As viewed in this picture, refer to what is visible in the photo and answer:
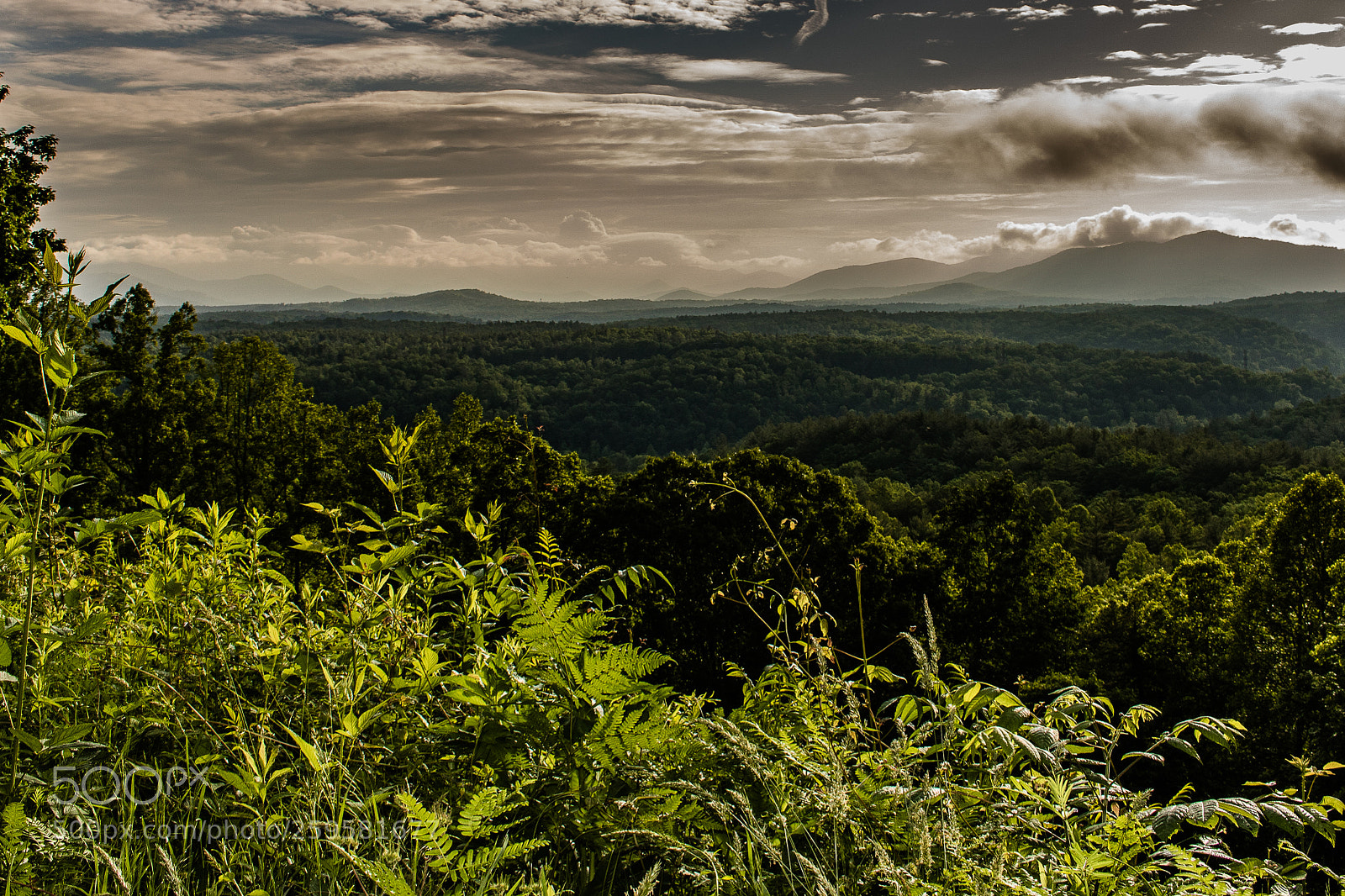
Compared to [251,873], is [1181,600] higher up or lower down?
lower down

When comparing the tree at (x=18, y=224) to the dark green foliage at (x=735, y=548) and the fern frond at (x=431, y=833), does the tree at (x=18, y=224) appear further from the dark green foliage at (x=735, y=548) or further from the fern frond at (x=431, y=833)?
the fern frond at (x=431, y=833)

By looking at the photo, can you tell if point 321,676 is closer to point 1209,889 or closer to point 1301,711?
point 1209,889

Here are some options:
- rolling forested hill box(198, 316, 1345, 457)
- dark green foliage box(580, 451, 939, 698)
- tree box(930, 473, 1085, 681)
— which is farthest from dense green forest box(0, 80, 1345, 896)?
rolling forested hill box(198, 316, 1345, 457)

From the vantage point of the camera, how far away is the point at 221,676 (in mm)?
2117

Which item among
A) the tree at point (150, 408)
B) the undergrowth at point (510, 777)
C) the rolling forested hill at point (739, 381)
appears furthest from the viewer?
the rolling forested hill at point (739, 381)

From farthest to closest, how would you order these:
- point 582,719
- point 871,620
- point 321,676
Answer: point 871,620
point 321,676
point 582,719

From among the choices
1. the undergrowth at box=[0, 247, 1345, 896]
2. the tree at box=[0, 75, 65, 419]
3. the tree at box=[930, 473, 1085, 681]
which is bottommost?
the tree at box=[930, 473, 1085, 681]

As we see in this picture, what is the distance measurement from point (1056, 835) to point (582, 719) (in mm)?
1083

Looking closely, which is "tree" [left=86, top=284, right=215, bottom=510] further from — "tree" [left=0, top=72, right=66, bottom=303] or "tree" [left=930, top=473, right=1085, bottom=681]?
"tree" [left=930, top=473, right=1085, bottom=681]

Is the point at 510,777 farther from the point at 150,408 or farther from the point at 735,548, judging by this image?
the point at 150,408

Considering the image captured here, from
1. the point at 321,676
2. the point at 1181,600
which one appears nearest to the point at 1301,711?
the point at 1181,600

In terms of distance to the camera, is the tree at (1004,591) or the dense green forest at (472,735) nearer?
the dense green forest at (472,735)

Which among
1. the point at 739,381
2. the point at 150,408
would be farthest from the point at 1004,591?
the point at 739,381

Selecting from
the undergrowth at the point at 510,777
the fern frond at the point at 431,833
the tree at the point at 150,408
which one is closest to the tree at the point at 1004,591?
the undergrowth at the point at 510,777
